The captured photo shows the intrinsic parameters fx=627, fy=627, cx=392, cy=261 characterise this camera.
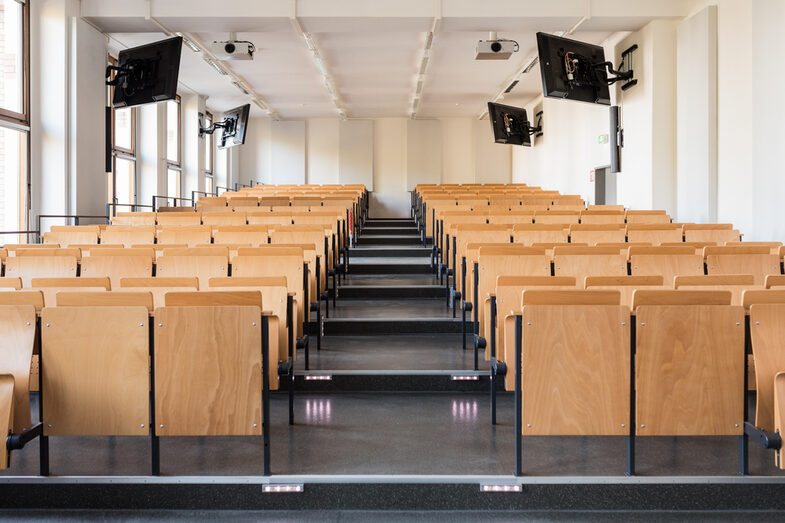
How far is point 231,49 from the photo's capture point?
371 inches

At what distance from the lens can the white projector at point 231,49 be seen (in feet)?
30.8

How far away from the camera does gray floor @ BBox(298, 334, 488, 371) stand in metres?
4.02

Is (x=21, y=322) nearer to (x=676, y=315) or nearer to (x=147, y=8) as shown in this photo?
(x=676, y=315)

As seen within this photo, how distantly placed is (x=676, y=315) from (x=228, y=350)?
1841 mm

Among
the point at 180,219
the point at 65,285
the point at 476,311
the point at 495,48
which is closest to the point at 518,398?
the point at 476,311

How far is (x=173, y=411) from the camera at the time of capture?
2.58 m

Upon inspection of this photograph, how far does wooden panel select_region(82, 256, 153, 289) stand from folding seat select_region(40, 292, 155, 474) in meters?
1.76

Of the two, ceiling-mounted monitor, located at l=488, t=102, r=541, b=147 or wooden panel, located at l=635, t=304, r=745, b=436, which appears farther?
ceiling-mounted monitor, located at l=488, t=102, r=541, b=147

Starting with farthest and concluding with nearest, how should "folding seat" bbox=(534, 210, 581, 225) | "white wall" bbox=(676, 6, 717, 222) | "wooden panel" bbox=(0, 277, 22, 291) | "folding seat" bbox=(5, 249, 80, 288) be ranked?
"white wall" bbox=(676, 6, 717, 222) → "folding seat" bbox=(534, 210, 581, 225) → "folding seat" bbox=(5, 249, 80, 288) → "wooden panel" bbox=(0, 277, 22, 291)

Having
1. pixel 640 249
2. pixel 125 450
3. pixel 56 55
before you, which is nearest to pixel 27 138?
pixel 56 55

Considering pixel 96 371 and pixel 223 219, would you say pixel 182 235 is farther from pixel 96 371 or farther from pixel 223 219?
pixel 96 371

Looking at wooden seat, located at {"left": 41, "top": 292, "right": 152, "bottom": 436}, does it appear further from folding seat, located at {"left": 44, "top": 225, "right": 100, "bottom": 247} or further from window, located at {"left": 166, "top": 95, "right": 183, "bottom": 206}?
window, located at {"left": 166, "top": 95, "right": 183, "bottom": 206}

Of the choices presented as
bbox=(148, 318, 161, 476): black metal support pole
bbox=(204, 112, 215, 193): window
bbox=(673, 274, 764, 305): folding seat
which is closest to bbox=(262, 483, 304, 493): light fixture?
bbox=(148, 318, 161, 476): black metal support pole

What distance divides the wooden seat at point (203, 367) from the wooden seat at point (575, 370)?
112cm
